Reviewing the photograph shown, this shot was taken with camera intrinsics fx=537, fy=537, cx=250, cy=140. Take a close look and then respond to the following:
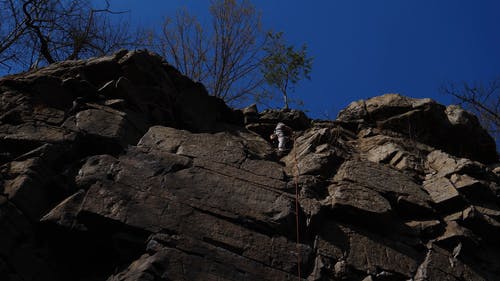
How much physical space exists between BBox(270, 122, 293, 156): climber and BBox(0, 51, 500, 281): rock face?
0.68 ft

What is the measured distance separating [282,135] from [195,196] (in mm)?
3726

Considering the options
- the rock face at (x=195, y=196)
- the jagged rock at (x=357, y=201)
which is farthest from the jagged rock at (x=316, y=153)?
the jagged rock at (x=357, y=201)

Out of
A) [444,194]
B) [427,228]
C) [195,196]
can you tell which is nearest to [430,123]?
[444,194]

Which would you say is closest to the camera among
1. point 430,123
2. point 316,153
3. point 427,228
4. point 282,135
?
point 427,228

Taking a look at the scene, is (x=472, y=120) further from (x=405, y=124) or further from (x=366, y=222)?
(x=366, y=222)

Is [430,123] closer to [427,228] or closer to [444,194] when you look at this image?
[444,194]

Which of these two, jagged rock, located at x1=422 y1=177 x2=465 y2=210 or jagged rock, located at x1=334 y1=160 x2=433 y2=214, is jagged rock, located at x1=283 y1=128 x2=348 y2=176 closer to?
jagged rock, located at x1=334 y1=160 x2=433 y2=214

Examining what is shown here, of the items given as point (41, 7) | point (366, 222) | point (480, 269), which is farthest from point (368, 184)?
point (41, 7)

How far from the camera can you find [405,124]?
12102 millimetres

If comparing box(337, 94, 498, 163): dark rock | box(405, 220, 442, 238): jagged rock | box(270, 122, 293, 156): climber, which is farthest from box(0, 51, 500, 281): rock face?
box(337, 94, 498, 163): dark rock

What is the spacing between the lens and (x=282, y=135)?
36.8ft

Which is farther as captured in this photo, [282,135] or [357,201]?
[282,135]

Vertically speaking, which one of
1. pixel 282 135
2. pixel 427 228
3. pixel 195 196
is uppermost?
pixel 282 135

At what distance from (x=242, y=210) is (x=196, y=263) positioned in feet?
4.20
